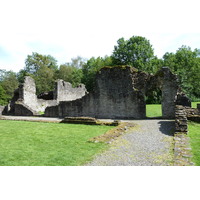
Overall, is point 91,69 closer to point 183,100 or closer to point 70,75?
point 70,75

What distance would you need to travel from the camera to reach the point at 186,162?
5.11m

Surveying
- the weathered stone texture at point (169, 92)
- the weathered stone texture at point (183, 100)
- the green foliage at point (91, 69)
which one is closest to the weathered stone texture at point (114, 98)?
the weathered stone texture at point (169, 92)

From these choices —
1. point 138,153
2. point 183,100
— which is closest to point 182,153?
point 138,153

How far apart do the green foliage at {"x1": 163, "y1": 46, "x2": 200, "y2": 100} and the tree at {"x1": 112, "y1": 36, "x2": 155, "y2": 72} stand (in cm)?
527

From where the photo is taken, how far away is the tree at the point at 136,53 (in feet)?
127

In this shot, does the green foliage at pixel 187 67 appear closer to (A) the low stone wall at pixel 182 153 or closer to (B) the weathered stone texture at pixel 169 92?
(B) the weathered stone texture at pixel 169 92

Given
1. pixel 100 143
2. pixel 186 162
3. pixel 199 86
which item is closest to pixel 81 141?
pixel 100 143

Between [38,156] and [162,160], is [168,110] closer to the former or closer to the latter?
[162,160]

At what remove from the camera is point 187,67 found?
139 ft

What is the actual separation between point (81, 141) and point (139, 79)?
406 inches

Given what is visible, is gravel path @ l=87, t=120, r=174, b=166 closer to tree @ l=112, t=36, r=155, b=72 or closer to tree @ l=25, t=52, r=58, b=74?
tree @ l=112, t=36, r=155, b=72

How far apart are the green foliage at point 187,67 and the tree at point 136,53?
527 centimetres

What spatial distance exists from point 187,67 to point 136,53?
494 inches

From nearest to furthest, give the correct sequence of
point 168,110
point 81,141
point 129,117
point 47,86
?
point 81,141 < point 168,110 < point 129,117 < point 47,86
